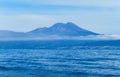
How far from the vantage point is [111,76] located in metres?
49.3

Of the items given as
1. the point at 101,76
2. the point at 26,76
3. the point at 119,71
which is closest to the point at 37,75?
the point at 26,76

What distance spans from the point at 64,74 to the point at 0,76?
8328 mm

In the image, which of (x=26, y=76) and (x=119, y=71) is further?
(x=119, y=71)

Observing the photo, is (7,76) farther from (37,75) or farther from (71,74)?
(71,74)

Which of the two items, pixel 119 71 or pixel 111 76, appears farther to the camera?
pixel 119 71

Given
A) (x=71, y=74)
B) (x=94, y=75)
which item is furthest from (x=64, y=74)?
(x=94, y=75)

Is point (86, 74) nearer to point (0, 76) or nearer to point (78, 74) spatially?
point (78, 74)

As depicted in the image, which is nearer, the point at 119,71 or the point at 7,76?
the point at 7,76

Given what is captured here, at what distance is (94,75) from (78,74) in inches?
119

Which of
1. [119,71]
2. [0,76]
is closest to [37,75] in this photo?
[0,76]

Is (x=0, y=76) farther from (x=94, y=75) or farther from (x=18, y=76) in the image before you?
(x=94, y=75)

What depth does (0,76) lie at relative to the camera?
4959 cm

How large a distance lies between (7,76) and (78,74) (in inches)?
365

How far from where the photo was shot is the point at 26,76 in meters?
50.2
